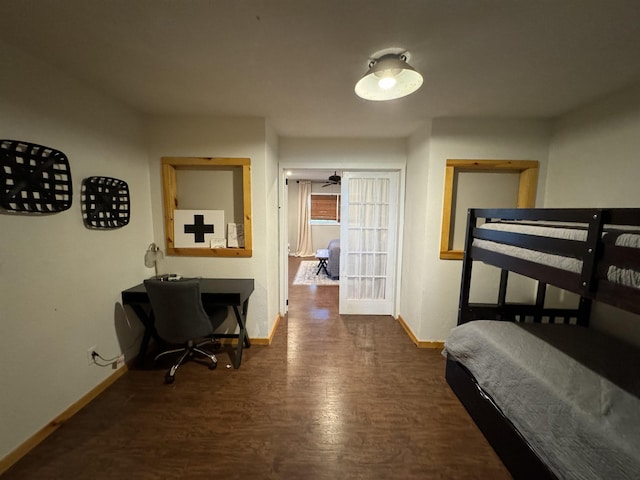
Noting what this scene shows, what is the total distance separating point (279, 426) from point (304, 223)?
19.1 feet

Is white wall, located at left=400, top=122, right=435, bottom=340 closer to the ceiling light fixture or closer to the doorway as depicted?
the doorway

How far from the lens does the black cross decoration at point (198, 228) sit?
2.49 metres

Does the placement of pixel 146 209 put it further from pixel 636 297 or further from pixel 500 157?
pixel 500 157

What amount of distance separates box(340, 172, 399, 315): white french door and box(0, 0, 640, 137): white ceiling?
44.9 inches

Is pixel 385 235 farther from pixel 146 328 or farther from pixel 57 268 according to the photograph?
pixel 57 268

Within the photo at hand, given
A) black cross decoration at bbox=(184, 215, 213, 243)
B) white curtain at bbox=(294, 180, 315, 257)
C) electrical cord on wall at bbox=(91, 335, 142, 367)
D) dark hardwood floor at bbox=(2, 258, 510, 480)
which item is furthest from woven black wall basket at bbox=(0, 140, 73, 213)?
white curtain at bbox=(294, 180, 315, 257)

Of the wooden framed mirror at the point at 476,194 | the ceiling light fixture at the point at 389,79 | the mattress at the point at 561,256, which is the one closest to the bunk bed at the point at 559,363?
the mattress at the point at 561,256

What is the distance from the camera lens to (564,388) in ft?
3.70

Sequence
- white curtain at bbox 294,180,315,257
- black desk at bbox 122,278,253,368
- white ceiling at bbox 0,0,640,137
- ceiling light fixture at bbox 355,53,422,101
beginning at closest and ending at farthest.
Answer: white ceiling at bbox 0,0,640,137
ceiling light fixture at bbox 355,53,422,101
black desk at bbox 122,278,253,368
white curtain at bbox 294,180,315,257

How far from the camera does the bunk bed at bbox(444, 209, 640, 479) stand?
3.03 feet

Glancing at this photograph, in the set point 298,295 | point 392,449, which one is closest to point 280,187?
point 298,295

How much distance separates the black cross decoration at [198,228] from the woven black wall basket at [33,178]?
93 cm

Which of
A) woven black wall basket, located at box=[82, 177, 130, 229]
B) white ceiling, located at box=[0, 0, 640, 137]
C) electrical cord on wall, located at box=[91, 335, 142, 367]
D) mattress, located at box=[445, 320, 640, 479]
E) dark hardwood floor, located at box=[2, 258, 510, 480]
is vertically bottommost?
dark hardwood floor, located at box=[2, 258, 510, 480]

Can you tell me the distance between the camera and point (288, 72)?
1.58 meters
